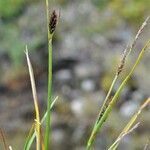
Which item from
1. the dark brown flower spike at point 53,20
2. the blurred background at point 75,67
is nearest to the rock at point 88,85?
the blurred background at point 75,67

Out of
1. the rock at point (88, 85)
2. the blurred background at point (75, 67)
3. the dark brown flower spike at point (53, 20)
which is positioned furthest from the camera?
the rock at point (88, 85)

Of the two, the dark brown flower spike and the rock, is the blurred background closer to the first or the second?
the rock

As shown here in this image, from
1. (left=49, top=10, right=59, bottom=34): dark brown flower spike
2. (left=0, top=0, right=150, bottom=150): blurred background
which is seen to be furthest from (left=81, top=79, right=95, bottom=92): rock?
(left=49, top=10, right=59, bottom=34): dark brown flower spike

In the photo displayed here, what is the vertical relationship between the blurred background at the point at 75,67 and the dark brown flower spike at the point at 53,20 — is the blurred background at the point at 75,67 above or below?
above

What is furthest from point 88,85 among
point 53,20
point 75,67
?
point 53,20

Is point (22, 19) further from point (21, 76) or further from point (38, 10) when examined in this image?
point (21, 76)

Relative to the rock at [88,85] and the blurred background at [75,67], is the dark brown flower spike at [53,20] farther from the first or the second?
the rock at [88,85]

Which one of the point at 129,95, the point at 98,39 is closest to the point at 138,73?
the point at 129,95

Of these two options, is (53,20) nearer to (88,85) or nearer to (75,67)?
(88,85)
